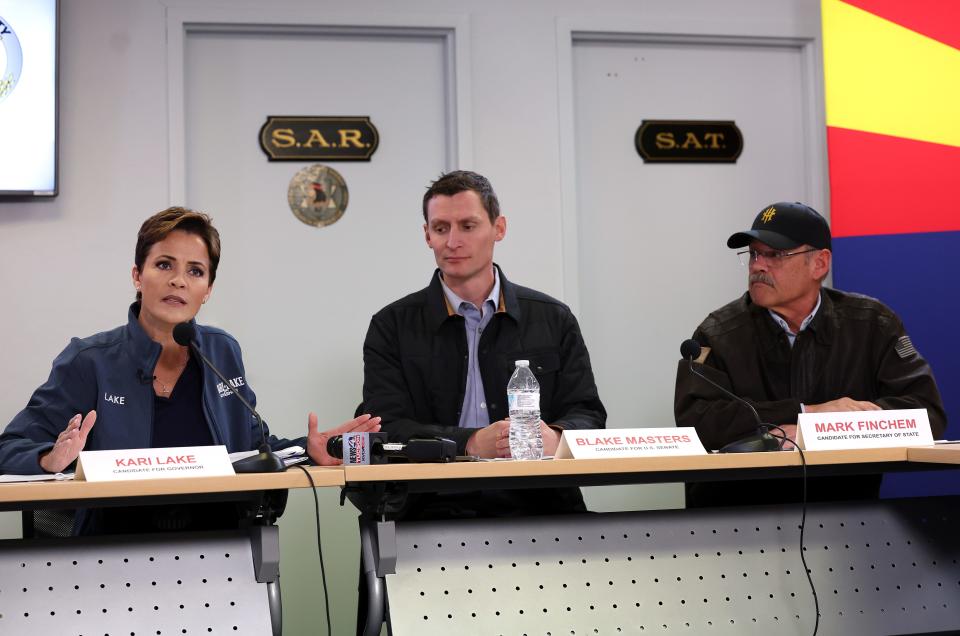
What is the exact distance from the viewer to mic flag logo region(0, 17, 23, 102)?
10.7 feet

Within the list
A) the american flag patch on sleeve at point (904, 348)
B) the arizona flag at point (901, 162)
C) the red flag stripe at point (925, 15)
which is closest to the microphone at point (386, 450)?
the american flag patch on sleeve at point (904, 348)

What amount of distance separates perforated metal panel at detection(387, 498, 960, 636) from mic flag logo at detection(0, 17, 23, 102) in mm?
2193

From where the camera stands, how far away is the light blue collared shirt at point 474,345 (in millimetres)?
2738

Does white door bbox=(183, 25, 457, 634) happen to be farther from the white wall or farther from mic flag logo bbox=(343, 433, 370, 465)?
mic flag logo bbox=(343, 433, 370, 465)

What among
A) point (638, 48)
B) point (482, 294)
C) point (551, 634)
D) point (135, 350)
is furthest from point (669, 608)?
point (638, 48)

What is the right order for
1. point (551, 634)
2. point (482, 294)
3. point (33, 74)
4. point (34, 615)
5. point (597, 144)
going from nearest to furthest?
point (34, 615) → point (551, 634) → point (482, 294) → point (33, 74) → point (597, 144)

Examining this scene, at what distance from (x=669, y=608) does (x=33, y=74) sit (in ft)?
Answer: 8.46

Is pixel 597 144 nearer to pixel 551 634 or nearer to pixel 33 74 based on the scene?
pixel 33 74

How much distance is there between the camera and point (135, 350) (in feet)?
7.93

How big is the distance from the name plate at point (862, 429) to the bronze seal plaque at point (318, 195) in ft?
6.46

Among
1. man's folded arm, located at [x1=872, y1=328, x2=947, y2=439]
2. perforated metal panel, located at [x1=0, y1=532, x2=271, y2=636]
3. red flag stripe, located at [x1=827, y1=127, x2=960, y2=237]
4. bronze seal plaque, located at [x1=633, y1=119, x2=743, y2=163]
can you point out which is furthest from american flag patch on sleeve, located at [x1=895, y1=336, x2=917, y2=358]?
perforated metal panel, located at [x1=0, y1=532, x2=271, y2=636]

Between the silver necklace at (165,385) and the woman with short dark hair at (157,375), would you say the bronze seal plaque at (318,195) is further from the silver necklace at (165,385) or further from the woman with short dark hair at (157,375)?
the silver necklace at (165,385)

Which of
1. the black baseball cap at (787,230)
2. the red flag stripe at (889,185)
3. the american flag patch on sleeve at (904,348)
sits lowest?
the american flag patch on sleeve at (904,348)

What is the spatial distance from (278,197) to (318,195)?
137 mm
